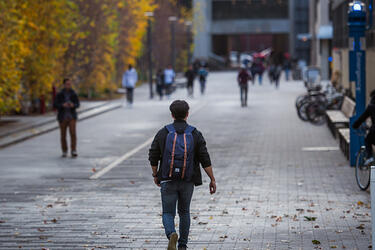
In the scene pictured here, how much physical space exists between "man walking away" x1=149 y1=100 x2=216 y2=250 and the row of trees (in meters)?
15.8

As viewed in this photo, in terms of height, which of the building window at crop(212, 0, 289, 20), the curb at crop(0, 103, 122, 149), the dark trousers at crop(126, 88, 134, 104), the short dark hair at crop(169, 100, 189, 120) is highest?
the building window at crop(212, 0, 289, 20)

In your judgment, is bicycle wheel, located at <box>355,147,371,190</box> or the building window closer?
bicycle wheel, located at <box>355,147,371,190</box>

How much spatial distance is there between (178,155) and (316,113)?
19.3 meters

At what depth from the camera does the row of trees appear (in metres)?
24.4

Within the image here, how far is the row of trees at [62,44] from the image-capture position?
24438 millimetres

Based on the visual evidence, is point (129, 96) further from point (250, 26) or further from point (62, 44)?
point (250, 26)

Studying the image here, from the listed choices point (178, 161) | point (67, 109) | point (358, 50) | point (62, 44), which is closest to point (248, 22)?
point (62, 44)

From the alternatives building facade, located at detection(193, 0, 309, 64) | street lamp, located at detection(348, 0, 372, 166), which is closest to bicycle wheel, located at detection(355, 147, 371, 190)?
street lamp, located at detection(348, 0, 372, 166)

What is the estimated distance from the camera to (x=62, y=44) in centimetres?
3534

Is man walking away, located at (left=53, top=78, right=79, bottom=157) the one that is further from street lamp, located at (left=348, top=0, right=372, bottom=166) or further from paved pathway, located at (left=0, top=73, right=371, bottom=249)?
street lamp, located at (left=348, top=0, right=372, bottom=166)

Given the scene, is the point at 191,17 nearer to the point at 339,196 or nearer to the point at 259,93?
the point at 259,93

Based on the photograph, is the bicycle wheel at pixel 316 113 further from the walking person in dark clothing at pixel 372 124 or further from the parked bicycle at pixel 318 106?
the walking person in dark clothing at pixel 372 124

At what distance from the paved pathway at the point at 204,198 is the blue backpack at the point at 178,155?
4.88 feet

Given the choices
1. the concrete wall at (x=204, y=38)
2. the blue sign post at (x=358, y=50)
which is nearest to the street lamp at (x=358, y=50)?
the blue sign post at (x=358, y=50)
